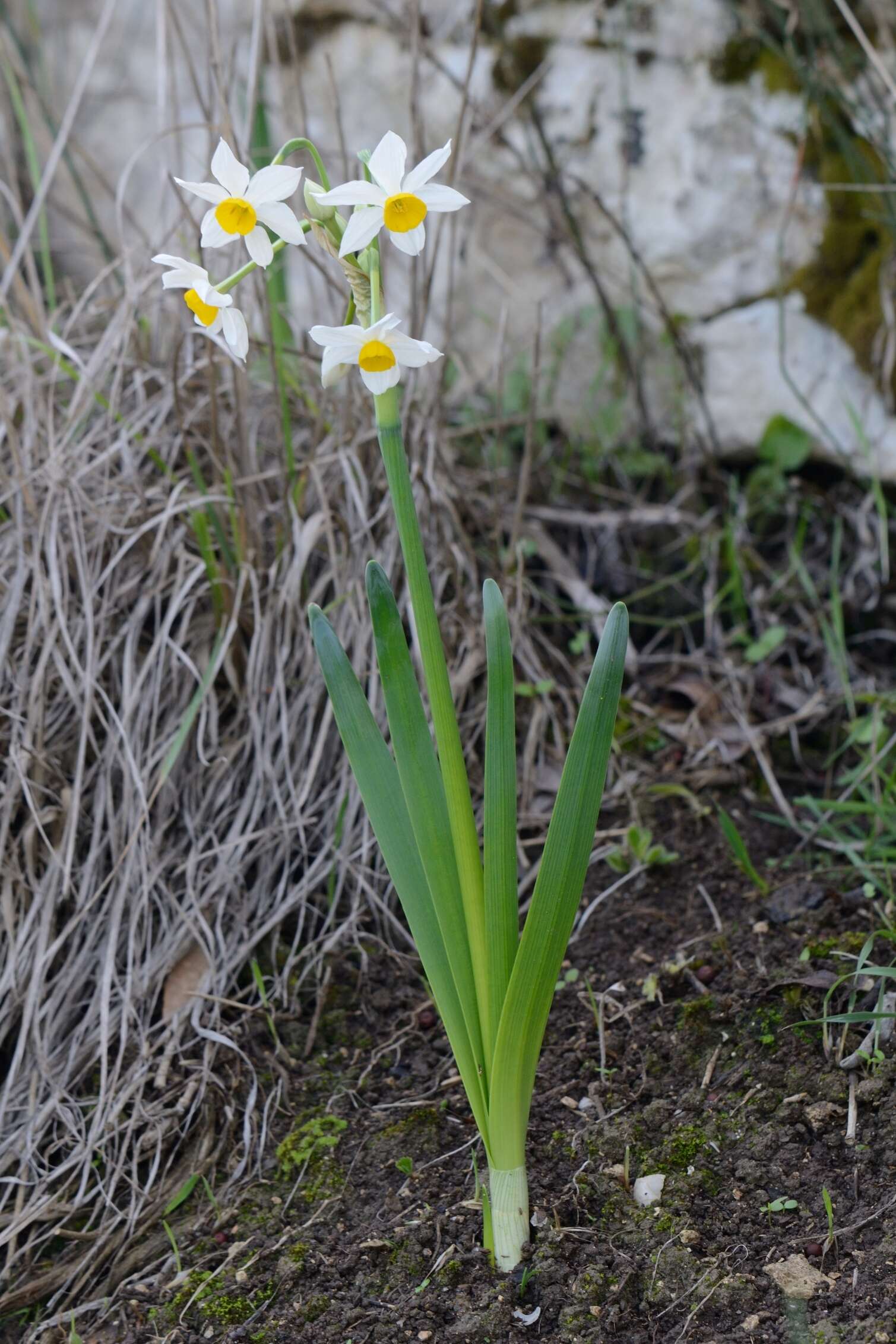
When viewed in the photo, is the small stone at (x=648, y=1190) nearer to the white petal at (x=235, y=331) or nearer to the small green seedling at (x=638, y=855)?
the small green seedling at (x=638, y=855)

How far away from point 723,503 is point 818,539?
0.70 ft

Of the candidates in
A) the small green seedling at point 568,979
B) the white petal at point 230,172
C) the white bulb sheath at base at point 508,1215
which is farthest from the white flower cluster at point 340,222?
the small green seedling at point 568,979

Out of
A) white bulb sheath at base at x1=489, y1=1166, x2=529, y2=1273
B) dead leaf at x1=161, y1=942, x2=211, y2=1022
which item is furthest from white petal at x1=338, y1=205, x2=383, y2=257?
dead leaf at x1=161, y1=942, x2=211, y2=1022

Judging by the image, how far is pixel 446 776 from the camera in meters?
1.04

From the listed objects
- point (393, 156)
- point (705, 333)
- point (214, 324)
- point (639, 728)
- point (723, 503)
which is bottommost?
point (639, 728)

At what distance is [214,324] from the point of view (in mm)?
972

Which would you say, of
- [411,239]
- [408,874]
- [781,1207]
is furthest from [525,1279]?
[411,239]

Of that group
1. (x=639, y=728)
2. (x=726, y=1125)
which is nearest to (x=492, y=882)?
(x=726, y=1125)

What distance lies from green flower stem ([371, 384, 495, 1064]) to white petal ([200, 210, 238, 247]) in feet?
0.40

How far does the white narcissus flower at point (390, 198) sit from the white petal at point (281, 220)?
0.04 metres

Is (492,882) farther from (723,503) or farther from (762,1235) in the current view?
(723,503)

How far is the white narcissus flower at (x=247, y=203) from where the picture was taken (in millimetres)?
892

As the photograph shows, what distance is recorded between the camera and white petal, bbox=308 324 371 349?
884mm

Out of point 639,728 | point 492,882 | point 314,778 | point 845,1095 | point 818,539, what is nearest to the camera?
point 492,882
